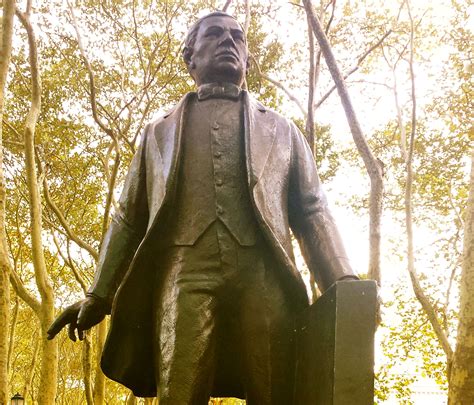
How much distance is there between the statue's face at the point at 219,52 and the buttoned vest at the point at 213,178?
0.16 m

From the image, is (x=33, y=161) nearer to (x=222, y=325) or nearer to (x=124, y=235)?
(x=124, y=235)

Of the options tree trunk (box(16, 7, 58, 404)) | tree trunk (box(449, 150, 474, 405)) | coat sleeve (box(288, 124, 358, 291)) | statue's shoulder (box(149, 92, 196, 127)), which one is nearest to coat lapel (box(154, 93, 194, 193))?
statue's shoulder (box(149, 92, 196, 127))

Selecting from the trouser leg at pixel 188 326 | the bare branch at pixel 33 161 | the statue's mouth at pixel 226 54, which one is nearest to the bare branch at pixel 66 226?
the bare branch at pixel 33 161

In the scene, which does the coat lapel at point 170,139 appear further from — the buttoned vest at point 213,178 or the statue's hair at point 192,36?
the statue's hair at point 192,36

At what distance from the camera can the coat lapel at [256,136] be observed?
91.4 inches

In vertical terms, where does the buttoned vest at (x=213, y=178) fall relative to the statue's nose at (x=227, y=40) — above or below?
below

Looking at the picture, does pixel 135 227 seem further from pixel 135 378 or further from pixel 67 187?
pixel 67 187

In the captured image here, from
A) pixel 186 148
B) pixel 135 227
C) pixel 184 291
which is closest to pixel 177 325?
pixel 184 291

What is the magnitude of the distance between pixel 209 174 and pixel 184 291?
20.3 inches

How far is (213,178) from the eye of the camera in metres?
2.37

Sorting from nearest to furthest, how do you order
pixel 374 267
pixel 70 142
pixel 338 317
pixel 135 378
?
pixel 338 317, pixel 135 378, pixel 374 267, pixel 70 142

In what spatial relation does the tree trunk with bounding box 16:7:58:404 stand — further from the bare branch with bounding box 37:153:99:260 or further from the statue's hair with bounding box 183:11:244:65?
the statue's hair with bounding box 183:11:244:65

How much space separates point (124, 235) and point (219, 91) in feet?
2.63

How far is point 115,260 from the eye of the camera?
242cm
